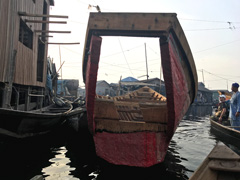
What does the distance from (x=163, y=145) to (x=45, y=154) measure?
3.53m

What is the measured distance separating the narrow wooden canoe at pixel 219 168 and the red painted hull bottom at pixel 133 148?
6.21ft

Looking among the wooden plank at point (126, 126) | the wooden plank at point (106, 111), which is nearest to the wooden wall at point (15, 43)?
the wooden plank at point (106, 111)

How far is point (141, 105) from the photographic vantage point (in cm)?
463

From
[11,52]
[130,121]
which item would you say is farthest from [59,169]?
[11,52]

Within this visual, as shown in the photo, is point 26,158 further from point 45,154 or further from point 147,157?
point 147,157

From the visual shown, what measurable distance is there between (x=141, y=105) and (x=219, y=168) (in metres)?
2.62

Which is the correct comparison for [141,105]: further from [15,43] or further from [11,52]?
[15,43]

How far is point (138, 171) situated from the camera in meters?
4.18

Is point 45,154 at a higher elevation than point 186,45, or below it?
below

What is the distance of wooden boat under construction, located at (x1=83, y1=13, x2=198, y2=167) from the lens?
3.33m

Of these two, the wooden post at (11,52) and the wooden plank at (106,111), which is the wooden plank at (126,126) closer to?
the wooden plank at (106,111)

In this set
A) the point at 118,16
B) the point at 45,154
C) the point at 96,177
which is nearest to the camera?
the point at 118,16

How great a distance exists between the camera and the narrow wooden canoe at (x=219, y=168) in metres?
2.10

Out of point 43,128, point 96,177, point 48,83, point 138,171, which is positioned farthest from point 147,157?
point 48,83
